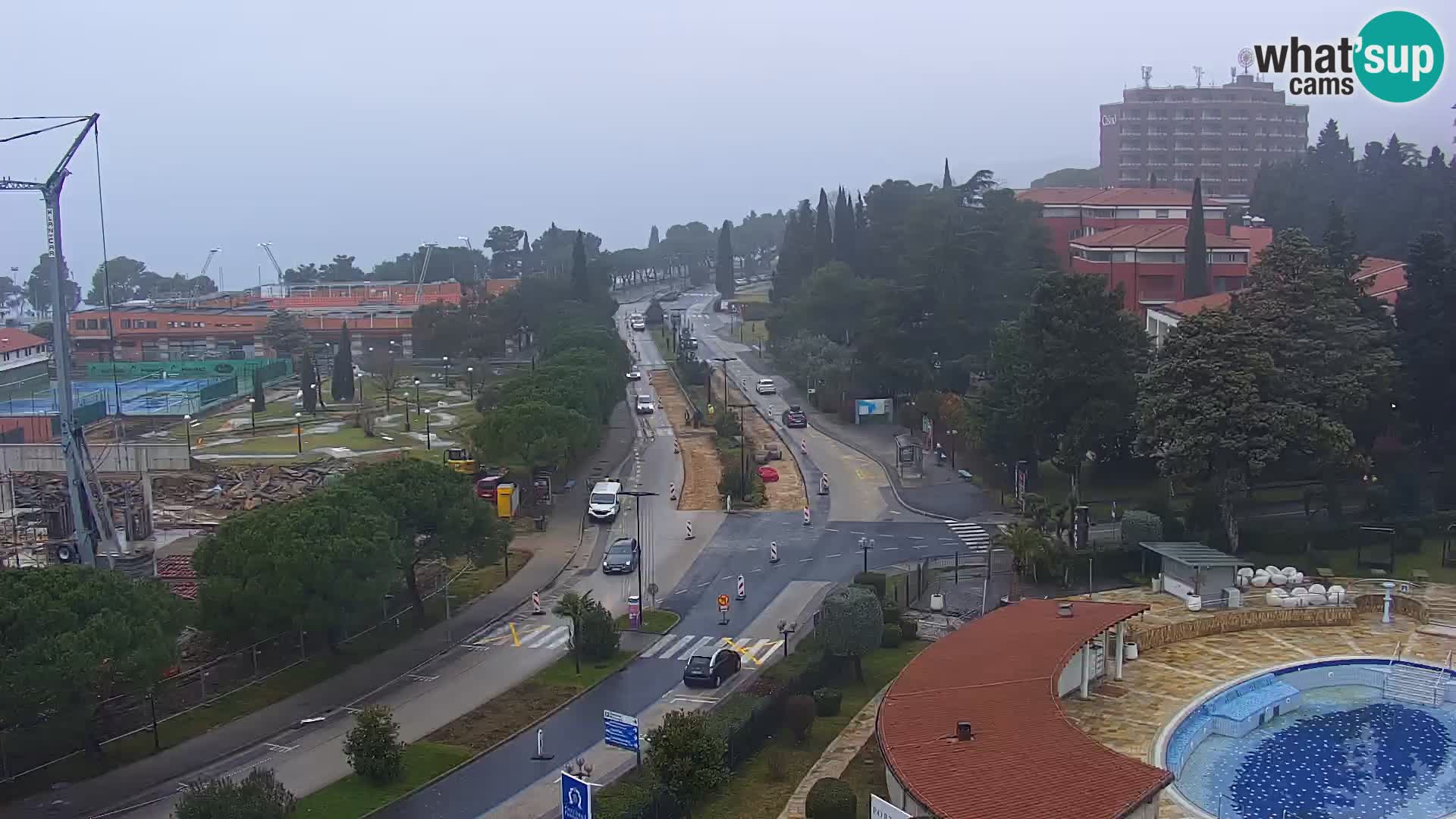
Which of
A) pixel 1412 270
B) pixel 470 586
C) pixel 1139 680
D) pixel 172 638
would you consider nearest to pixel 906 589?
pixel 1139 680

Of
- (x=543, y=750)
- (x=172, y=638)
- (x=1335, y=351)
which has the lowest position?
(x=543, y=750)

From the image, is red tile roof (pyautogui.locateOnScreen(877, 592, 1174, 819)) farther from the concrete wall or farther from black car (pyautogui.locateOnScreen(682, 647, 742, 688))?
the concrete wall

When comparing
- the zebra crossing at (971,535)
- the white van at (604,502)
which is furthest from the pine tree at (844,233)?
the zebra crossing at (971,535)

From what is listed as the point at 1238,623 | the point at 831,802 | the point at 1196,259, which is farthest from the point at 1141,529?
the point at 1196,259

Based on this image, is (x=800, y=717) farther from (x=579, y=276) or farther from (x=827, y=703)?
(x=579, y=276)

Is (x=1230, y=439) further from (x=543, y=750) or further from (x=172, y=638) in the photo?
(x=172, y=638)

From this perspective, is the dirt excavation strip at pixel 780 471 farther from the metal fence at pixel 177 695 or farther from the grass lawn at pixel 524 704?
the grass lawn at pixel 524 704

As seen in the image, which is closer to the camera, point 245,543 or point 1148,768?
point 1148,768
